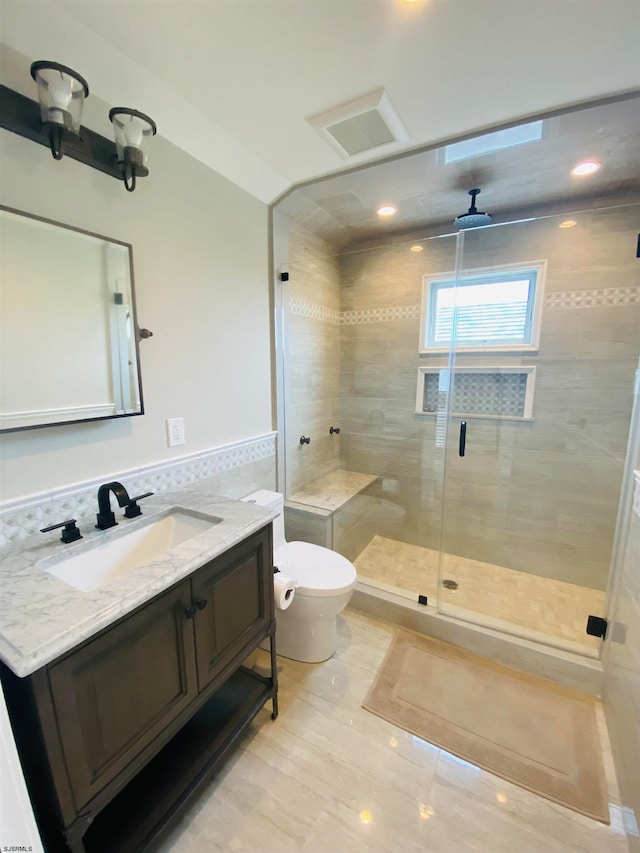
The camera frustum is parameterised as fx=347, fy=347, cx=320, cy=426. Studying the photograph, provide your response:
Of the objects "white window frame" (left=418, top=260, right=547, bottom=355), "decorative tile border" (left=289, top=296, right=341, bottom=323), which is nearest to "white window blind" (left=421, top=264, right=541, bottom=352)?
"white window frame" (left=418, top=260, right=547, bottom=355)

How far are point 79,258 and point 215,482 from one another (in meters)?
1.07

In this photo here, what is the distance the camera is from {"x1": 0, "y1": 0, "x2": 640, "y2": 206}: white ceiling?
3.19 feet

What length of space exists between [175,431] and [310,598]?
3.21 feet

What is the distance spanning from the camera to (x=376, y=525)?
113 inches

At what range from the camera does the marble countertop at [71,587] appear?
0.70 metres

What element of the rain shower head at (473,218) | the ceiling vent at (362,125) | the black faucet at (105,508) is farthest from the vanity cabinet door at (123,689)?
the rain shower head at (473,218)

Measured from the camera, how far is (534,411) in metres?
2.34

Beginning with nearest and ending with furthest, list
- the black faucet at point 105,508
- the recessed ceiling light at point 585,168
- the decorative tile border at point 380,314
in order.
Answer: the black faucet at point 105,508 → the recessed ceiling light at point 585,168 → the decorative tile border at point 380,314

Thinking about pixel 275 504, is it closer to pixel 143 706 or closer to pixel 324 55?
pixel 143 706

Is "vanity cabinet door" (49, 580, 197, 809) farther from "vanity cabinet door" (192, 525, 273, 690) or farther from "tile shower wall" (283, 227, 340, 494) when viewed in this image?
"tile shower wall" (283, 227, 340, 494)

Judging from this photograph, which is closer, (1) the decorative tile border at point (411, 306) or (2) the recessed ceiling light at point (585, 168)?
(2) the recessed ceiling light at point (585, 168)

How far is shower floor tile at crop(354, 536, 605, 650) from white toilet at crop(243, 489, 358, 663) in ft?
1.86

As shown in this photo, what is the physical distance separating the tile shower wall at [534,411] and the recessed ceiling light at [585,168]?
1.05ft

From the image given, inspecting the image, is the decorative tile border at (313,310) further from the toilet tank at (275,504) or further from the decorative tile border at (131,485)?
the toilet tank at (275,504)
